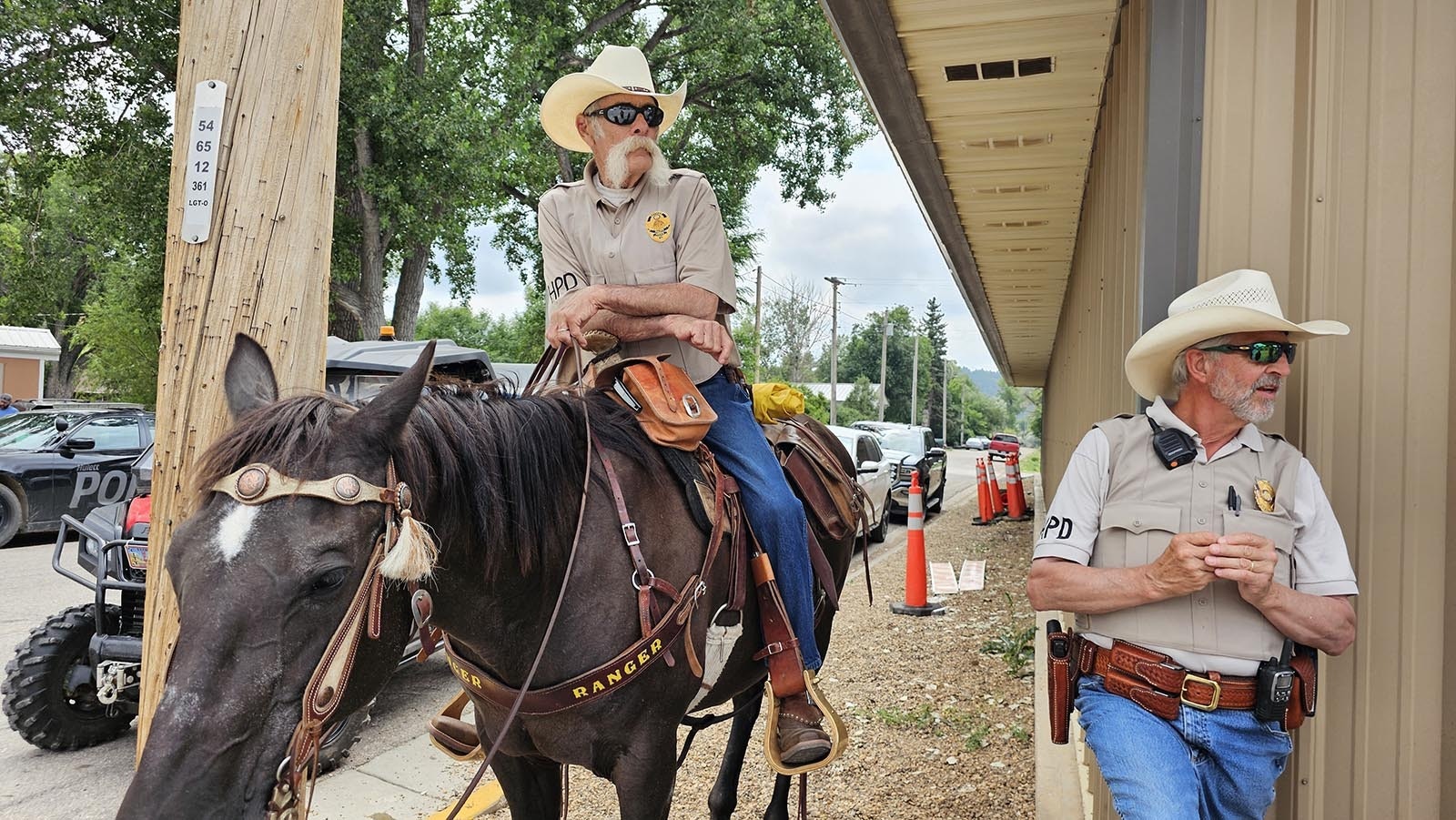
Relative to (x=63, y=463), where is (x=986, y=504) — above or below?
below

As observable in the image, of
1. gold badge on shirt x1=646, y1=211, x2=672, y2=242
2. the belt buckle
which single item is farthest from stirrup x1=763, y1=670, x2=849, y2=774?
gold badge on shirt x1=646, y1=211, x2=672, y2=242

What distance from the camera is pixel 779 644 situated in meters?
2.85

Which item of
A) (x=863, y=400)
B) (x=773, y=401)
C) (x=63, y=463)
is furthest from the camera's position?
(x=863, y=400)

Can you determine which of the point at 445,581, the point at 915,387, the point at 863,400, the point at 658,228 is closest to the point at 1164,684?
the point at 445,581

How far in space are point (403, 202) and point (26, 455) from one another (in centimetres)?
597

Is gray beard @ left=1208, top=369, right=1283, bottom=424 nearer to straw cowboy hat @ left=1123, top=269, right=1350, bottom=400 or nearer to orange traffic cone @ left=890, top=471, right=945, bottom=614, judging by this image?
straw cowboy hat @ left=1123, top=269, right=1350, bottom=400

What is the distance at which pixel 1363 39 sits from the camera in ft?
7.59

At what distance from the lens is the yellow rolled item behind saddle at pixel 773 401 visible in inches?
148

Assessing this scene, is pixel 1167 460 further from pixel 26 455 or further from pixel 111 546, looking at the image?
pixel 26 455

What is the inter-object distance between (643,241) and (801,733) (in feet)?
5.69

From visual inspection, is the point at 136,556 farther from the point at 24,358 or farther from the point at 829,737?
the point at 24,358

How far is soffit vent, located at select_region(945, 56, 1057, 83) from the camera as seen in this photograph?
4.49 metres

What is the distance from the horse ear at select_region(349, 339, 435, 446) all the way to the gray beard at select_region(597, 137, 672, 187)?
1.43m

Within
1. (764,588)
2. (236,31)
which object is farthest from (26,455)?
(764,588)
